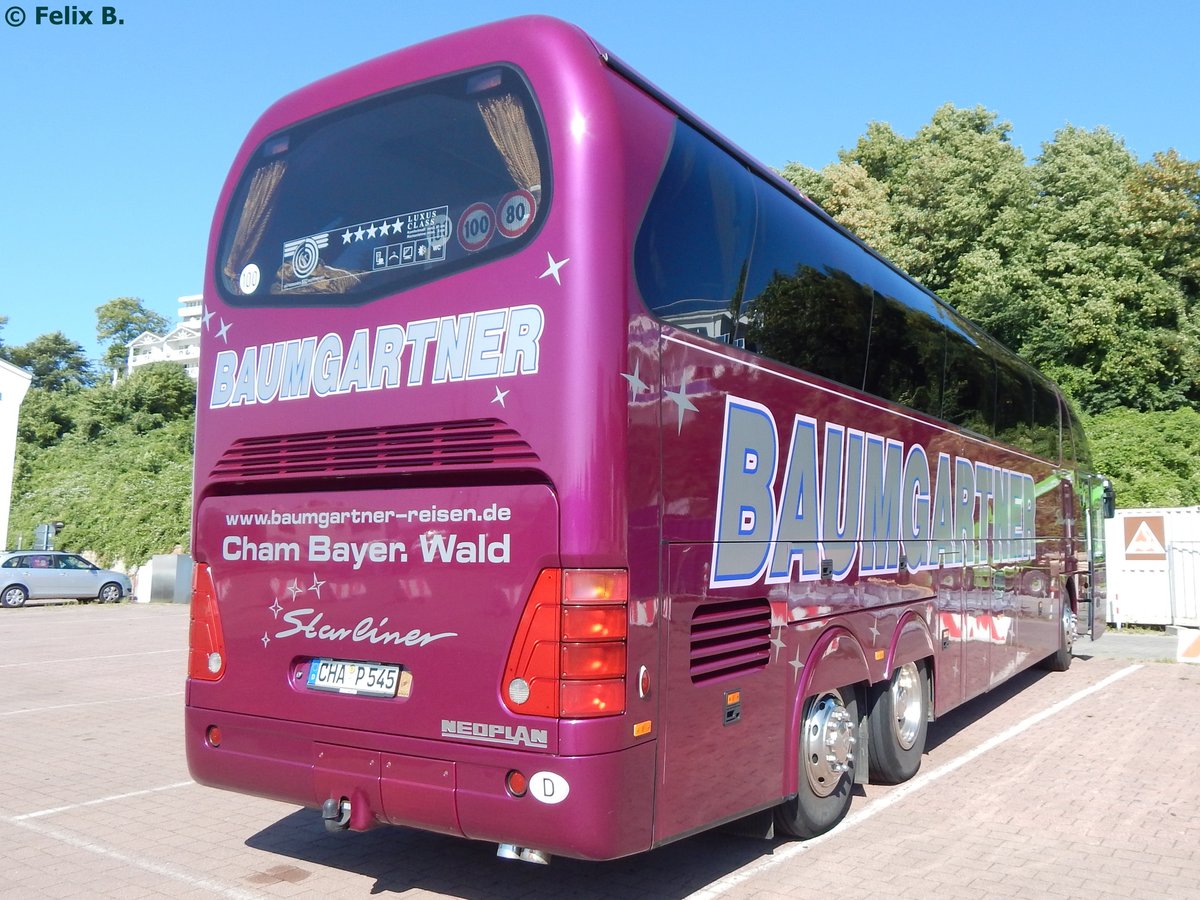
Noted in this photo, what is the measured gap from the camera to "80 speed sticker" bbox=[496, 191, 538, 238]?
4.34m

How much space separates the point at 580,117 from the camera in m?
4.28

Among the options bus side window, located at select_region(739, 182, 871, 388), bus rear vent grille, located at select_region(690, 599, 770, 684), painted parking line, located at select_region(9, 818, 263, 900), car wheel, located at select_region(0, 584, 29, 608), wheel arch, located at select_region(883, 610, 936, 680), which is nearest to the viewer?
bus rear vent grille, located at select_region(690, 599, 770, 684)

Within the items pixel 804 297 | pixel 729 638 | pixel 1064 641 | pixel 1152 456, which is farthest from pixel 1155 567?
pixel 729 638

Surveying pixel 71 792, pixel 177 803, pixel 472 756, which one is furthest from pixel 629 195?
pixel 71 792

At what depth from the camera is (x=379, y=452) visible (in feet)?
15.3

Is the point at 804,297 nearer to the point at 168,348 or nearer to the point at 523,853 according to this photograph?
the point at 523,853

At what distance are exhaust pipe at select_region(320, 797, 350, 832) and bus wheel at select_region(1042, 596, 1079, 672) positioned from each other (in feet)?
35.6

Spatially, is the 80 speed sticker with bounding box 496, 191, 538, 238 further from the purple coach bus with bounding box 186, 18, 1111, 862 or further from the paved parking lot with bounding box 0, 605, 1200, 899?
the paved parking lot with bounding box 0, 605, 1200, 899

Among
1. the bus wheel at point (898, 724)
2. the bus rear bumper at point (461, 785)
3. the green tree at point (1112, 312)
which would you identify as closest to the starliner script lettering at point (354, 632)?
the bus rear bumper at point (461, 785)

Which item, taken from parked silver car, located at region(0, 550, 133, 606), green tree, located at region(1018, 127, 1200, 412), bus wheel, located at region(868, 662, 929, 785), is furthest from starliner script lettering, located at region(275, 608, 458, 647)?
green tree, located at region(1018, 127, 1200, 412)

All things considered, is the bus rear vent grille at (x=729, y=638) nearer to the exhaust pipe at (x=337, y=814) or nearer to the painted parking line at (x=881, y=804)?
the painted parking line at (x=881, y=804)

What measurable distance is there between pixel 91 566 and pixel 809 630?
28.3m

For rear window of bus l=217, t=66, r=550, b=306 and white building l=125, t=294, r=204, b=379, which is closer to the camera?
rear window of bus l=217, t=66, r=550, b=306

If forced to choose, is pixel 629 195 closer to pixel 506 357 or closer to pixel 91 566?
pixel 506 357
